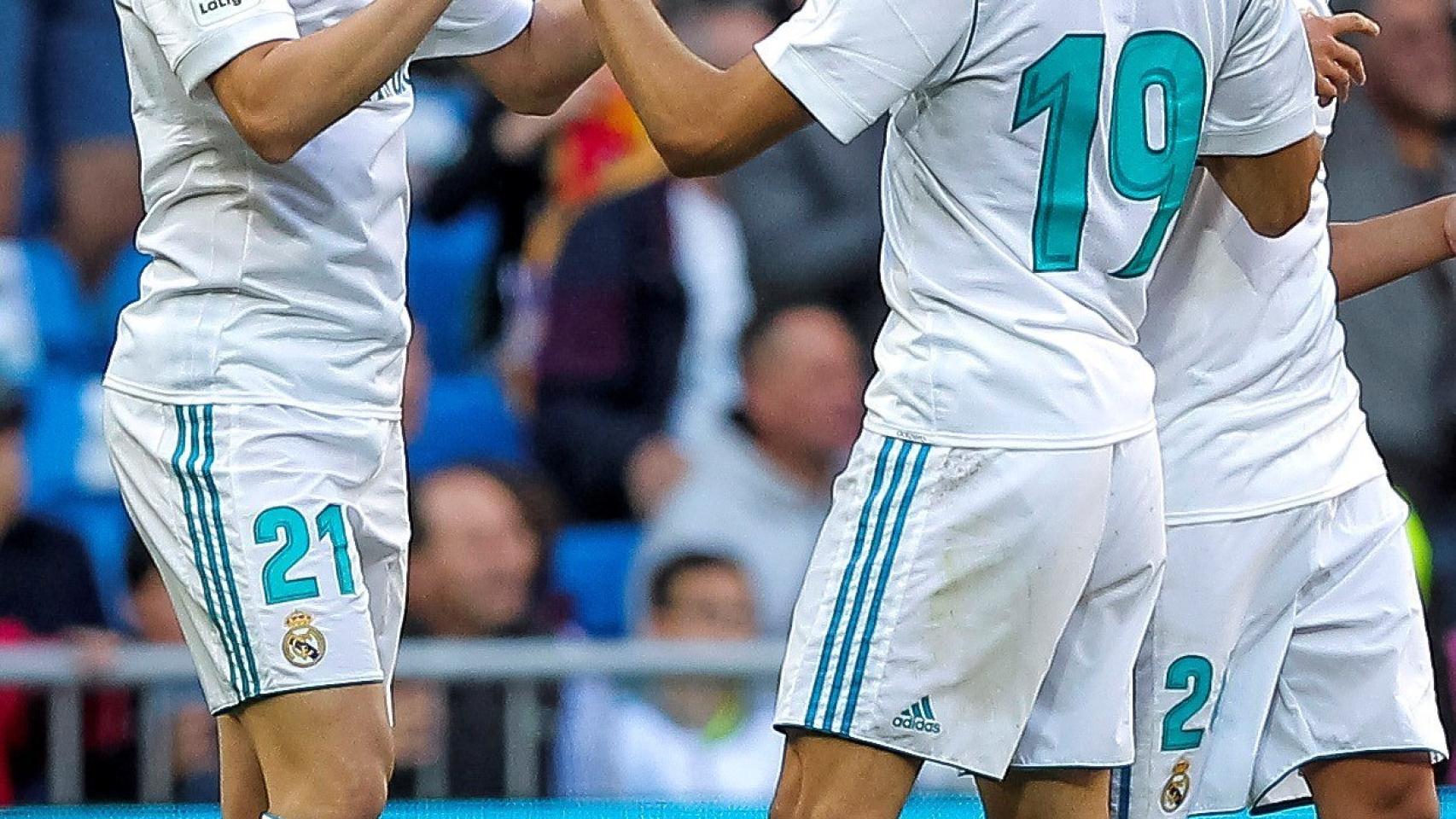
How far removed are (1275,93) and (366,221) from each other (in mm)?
1184

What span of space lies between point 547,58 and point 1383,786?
156cm

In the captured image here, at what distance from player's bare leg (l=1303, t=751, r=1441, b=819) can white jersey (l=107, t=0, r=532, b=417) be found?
1.42 meters

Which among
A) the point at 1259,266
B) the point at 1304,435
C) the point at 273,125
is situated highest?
the point at 273,125

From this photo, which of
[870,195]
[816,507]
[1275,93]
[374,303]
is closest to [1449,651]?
[816,507]

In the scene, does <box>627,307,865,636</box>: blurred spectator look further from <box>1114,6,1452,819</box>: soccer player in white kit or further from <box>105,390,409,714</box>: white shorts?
<box>105,390,409,714</box>: white shorts

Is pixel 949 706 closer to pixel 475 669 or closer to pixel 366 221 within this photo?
pixel 366 221

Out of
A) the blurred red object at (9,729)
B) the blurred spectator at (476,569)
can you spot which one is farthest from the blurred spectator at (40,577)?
the blurred spectator at (476,569)

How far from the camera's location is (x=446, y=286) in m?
6.63

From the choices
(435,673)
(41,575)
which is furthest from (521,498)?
(41,575)

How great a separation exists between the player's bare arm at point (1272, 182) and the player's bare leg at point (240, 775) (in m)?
1.50

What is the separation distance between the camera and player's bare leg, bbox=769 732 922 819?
2.97m

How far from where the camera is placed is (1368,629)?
3410 millimetres

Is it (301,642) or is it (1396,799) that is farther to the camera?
(1396,799)

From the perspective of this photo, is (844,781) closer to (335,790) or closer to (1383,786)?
(335,790)
